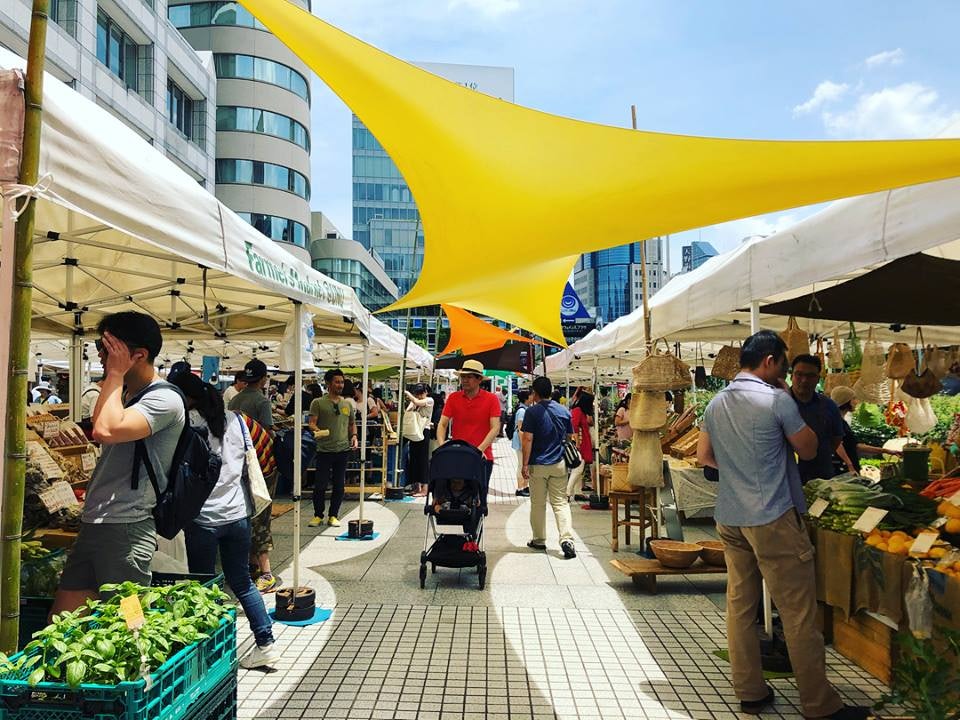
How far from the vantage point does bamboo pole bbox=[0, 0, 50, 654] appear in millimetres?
2184

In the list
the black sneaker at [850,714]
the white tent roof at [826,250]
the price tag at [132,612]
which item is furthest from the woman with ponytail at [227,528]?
the white tent roof at [826,250]

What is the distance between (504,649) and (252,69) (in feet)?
142

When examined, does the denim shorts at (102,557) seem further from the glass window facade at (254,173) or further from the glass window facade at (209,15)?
the glass window facade at (209,15)

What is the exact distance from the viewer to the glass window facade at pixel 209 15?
40.5m

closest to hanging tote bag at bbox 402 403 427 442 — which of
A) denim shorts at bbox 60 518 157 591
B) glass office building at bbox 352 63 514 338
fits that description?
denim shorts at bbox 60 518 157 591

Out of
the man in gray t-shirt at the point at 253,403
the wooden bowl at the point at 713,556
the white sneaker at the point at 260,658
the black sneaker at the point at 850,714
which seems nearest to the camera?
the black sneaker at the point at 850,714

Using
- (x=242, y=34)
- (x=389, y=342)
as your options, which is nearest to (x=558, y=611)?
(x=389, y=342)

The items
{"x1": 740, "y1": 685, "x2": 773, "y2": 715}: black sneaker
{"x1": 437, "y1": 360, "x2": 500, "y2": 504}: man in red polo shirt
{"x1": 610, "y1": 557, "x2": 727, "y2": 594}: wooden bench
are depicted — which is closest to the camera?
{"x1": 740, "y1": 685, "x2": 773, "y2": 715}: black sneaker

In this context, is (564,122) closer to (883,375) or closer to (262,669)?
(262,669)

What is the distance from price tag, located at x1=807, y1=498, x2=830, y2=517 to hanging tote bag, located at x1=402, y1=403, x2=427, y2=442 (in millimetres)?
8436

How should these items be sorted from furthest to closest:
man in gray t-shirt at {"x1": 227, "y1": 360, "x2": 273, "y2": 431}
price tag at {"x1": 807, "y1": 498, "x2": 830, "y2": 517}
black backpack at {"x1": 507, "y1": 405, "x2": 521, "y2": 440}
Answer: black backpack at {"x1": 507, "y1": 405, "x2": 521, "y2": 440} < man in gray t-shirt at {"x1": 227, "y1": 360, "x2": 273, "y2": 431} < price tag at {"x1": 807, "y1": 498, "x2": 830, "y2": 517}

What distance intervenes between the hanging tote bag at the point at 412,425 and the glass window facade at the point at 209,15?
3675 centimetres

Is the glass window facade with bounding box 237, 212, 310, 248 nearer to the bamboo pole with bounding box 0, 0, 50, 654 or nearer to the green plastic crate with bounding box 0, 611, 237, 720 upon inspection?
the bamboo pole with bounding box 0, 0, 50, 654

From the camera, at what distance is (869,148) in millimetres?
2746
